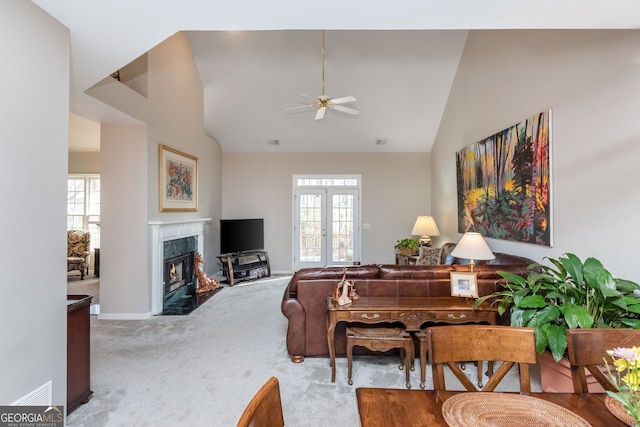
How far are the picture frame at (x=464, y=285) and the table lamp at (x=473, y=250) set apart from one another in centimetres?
18

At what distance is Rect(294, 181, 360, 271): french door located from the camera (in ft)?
25.2

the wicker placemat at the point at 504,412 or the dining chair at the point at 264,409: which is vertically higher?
the dining chair at the point at 264,409

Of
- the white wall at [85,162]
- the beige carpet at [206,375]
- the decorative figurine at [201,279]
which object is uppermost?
the white wall at [85,162]

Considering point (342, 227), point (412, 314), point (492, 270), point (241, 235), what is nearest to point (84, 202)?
point (241, 235)

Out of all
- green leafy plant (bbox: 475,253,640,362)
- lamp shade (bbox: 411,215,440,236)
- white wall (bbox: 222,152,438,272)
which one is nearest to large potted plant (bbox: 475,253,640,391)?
green leafy plant (bbox: 475,253,640,362)

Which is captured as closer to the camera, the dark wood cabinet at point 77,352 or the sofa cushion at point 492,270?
the dark wood cabinet at point 77,352

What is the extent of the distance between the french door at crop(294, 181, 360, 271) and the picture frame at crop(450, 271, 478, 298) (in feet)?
16.1

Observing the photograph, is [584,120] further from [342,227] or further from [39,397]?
[342,227]

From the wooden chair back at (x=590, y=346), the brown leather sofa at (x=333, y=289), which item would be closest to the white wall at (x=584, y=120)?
the brown leather sofa at (x=333, y=289)

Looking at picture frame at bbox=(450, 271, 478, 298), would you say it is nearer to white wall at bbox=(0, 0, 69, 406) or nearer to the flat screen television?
white wall at bbox=(0, 0, 69, 406)

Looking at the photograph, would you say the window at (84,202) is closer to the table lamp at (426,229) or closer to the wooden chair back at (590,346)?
the table lamp at (426,229)

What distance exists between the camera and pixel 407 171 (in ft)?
25.0

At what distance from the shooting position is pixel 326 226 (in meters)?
7.70

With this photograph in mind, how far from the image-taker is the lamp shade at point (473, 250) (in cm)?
288
